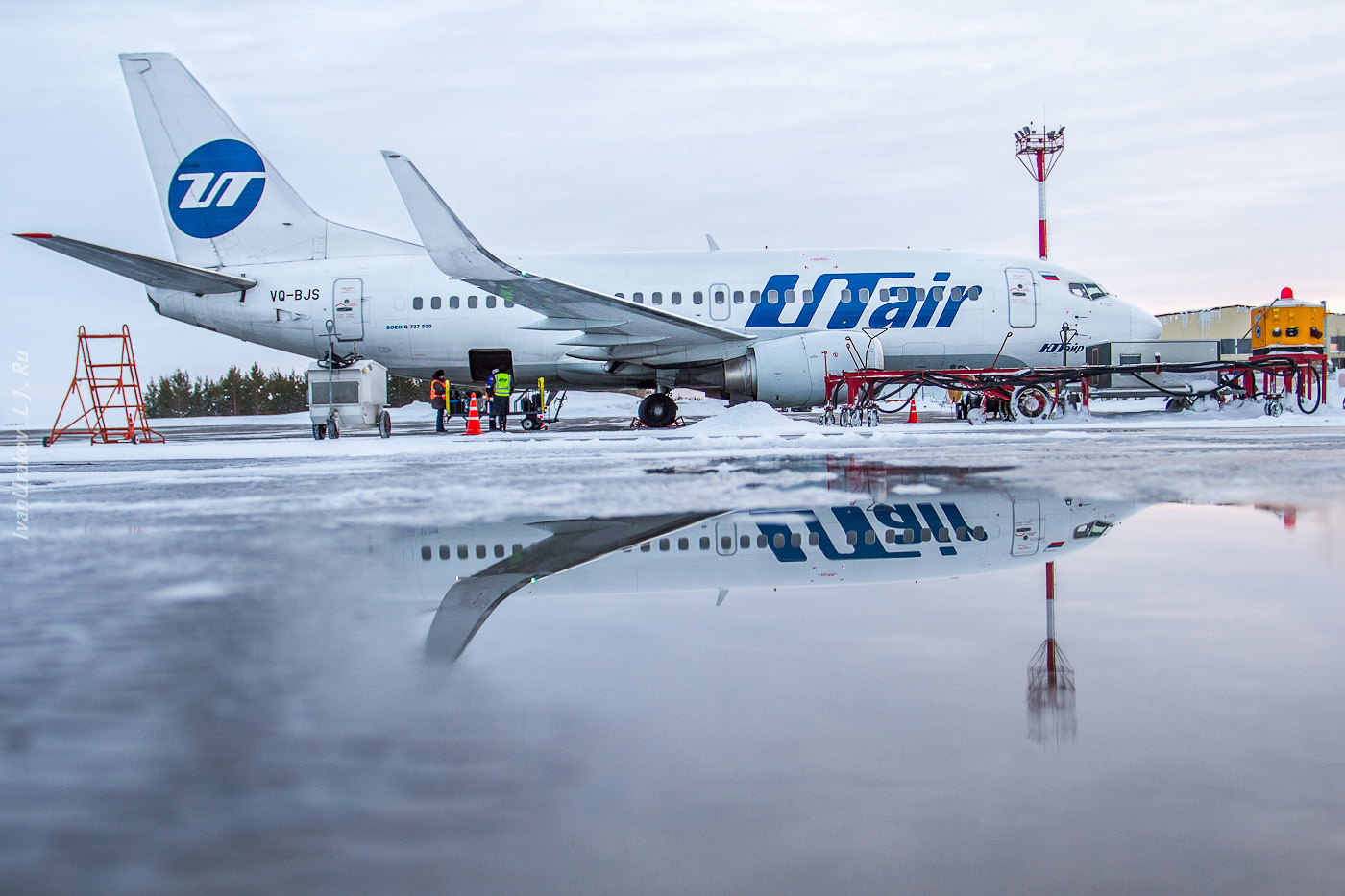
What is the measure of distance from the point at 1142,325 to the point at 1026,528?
1549 centimetres

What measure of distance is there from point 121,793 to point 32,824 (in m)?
0.12

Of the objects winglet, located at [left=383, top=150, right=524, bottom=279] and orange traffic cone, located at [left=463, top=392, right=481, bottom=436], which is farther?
orange traffic cone, located at [left=463, top=392, right=481, bottom=436]

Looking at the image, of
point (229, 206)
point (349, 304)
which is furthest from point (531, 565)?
point (229, 206)

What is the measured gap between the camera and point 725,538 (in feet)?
12.2

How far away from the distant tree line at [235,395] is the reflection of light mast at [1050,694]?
2089 inches

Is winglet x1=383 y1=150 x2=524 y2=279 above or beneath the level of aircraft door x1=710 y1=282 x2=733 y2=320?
above

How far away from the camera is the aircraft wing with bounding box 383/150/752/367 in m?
13.7

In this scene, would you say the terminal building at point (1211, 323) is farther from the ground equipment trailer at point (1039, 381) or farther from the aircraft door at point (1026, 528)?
the aircraft door at point (1026, 528)

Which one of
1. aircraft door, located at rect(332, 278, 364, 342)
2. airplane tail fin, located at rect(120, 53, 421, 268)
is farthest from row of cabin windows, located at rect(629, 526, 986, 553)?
airplane tail fin, located at rect(120, 53, 421, 268)

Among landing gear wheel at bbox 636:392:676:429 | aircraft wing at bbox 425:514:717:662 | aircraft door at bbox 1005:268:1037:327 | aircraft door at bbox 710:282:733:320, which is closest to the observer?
aircraft wing at bbox 425:514:717:662

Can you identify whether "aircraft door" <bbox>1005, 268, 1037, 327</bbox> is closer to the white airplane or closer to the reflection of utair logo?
the white airplane

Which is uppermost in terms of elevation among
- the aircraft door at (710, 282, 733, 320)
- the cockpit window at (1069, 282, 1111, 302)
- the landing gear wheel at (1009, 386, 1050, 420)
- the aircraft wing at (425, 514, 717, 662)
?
the cockpit window at (1069, 282, 1111, 302)

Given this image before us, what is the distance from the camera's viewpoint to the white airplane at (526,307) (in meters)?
16.2

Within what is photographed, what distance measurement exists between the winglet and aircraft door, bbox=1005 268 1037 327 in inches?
351
